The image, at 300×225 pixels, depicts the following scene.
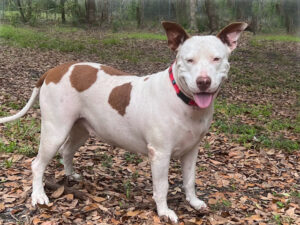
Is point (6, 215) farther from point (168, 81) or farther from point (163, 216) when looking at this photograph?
point (168, 81)

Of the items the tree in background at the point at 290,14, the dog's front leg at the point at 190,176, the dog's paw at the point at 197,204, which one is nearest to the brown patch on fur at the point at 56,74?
the dog's front leg at the point at 190,176

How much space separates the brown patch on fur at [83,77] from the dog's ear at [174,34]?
36.1 inches

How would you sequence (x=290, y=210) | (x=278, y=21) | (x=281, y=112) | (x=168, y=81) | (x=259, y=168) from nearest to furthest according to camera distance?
1. (x=168, y=81)
2. (x=290, y=210)
3. (x=259, y=168)
4. (x=281, y=112)
5. (x=278, y=21)

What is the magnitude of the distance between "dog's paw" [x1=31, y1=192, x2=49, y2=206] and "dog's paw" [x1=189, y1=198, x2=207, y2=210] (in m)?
1.49

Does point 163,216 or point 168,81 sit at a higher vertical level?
point 168,81

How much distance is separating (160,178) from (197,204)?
676 millimetres

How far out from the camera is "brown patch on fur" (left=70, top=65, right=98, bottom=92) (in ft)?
13.0

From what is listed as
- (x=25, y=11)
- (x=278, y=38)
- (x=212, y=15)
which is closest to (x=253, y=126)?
(x=278, y=38)

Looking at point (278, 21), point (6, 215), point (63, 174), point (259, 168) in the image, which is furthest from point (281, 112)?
point (278, 21)

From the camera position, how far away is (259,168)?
5590 millimetres

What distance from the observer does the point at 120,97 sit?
385cm

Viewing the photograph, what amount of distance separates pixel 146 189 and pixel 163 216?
0.81 m

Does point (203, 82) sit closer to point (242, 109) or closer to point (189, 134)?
point (189, 134)

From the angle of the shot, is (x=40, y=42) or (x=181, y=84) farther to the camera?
(x=40, y=42)
